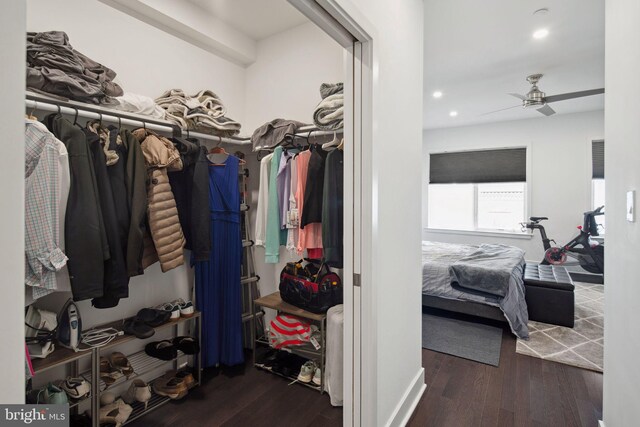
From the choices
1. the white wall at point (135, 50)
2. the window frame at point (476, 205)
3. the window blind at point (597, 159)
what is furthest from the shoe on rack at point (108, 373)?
the window blind at point (597, 159)

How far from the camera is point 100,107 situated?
1.78 metres

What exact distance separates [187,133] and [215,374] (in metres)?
1.73

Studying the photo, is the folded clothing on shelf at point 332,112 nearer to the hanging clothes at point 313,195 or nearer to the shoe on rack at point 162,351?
the hanging clothes at point 313,195

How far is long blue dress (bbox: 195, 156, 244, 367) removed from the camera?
2.39 metres

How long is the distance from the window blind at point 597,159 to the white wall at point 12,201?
665 centimetres

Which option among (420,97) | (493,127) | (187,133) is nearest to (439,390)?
(420,97)

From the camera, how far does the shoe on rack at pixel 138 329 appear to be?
1906 millimetres

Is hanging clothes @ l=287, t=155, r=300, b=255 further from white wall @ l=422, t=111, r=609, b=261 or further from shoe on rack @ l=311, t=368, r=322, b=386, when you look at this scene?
white wall @ l=422, t=111, r=609, b=261

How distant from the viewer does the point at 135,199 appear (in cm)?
184

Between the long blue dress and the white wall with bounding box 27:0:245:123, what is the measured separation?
0.69m

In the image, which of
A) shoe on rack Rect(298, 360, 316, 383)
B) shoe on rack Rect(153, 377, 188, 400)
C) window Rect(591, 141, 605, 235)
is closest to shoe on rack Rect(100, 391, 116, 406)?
shoe on rack Rect(153, 377, 188, 400)

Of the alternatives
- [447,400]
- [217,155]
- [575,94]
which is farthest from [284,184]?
[575,94]

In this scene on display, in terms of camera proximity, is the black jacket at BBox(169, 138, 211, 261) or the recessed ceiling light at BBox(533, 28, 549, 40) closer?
the black jacket at BBox(169, 138, 211, 261)

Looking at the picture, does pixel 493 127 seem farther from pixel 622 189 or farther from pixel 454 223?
pixel 622 189
